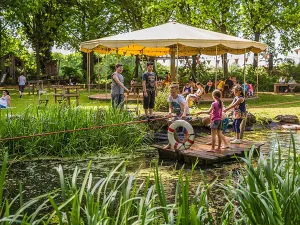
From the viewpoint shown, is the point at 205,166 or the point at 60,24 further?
the point at 60,24

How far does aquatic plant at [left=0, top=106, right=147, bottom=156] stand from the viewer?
9797 mm

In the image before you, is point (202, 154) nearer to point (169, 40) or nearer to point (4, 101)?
point (4, 101)

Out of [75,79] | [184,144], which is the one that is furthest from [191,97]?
[75,79]

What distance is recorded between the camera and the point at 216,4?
3027 cm

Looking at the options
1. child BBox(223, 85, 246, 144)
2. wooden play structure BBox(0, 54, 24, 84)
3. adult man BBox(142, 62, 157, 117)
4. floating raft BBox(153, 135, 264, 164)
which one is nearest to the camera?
floating raft BBox(153, 135, 264, 164)

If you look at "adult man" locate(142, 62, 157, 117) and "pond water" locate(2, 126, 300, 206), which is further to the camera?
"adult man" locate(142, 62, 157, 117)

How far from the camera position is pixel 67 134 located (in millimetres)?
10367

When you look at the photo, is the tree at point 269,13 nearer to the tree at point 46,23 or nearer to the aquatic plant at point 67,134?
the tree at point 46,23

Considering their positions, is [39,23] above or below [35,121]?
above

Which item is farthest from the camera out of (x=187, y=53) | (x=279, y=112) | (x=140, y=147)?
(x=187, y=53)

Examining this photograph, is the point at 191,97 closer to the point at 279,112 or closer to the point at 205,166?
the point at 279,112

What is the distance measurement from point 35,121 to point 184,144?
3.17 meters

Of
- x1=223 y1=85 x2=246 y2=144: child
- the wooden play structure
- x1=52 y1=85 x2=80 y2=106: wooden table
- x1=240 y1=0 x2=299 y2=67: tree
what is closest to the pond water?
x1=223 y1=85 x2=246 y2=144: child

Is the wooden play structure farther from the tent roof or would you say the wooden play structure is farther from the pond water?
the pond water
